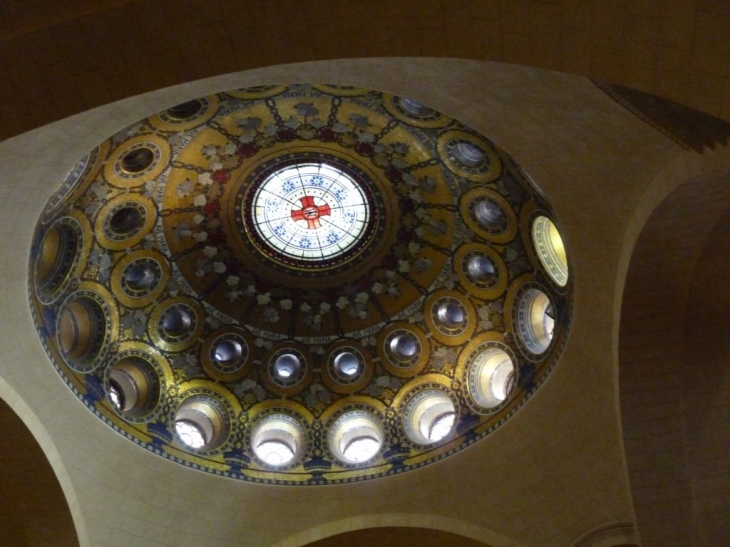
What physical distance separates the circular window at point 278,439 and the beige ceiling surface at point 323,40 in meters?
8.81

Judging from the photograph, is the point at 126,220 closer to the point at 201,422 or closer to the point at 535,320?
the point at 201,422

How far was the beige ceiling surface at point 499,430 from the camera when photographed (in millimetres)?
8078

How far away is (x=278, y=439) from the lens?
1416 cm

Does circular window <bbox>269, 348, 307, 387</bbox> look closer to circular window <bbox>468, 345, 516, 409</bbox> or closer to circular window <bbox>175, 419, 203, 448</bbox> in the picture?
circular window <bbox>175, 419, 203, 448</bbox>

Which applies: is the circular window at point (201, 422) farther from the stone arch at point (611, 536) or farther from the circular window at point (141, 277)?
the stone arch at point (611, 536)

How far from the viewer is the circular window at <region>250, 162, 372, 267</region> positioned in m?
14.1

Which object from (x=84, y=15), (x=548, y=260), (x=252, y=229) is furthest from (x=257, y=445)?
(x=84, y=15)

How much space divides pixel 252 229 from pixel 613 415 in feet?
23.0

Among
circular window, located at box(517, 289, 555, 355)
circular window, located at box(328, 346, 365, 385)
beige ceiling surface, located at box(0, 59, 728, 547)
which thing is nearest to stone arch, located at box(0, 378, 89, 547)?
beige ceiling surface, located at box(0, 59, 728, 547)

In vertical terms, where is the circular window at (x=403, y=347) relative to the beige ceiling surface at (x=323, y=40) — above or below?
above

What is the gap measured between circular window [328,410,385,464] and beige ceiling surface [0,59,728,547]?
3.91ft

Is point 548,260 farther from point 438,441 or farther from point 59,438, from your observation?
point 59,438

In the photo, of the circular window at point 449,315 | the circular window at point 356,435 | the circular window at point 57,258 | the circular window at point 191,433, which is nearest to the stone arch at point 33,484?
the circular window at point 57,258

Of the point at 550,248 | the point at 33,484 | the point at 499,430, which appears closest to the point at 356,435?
the point at 499,430
